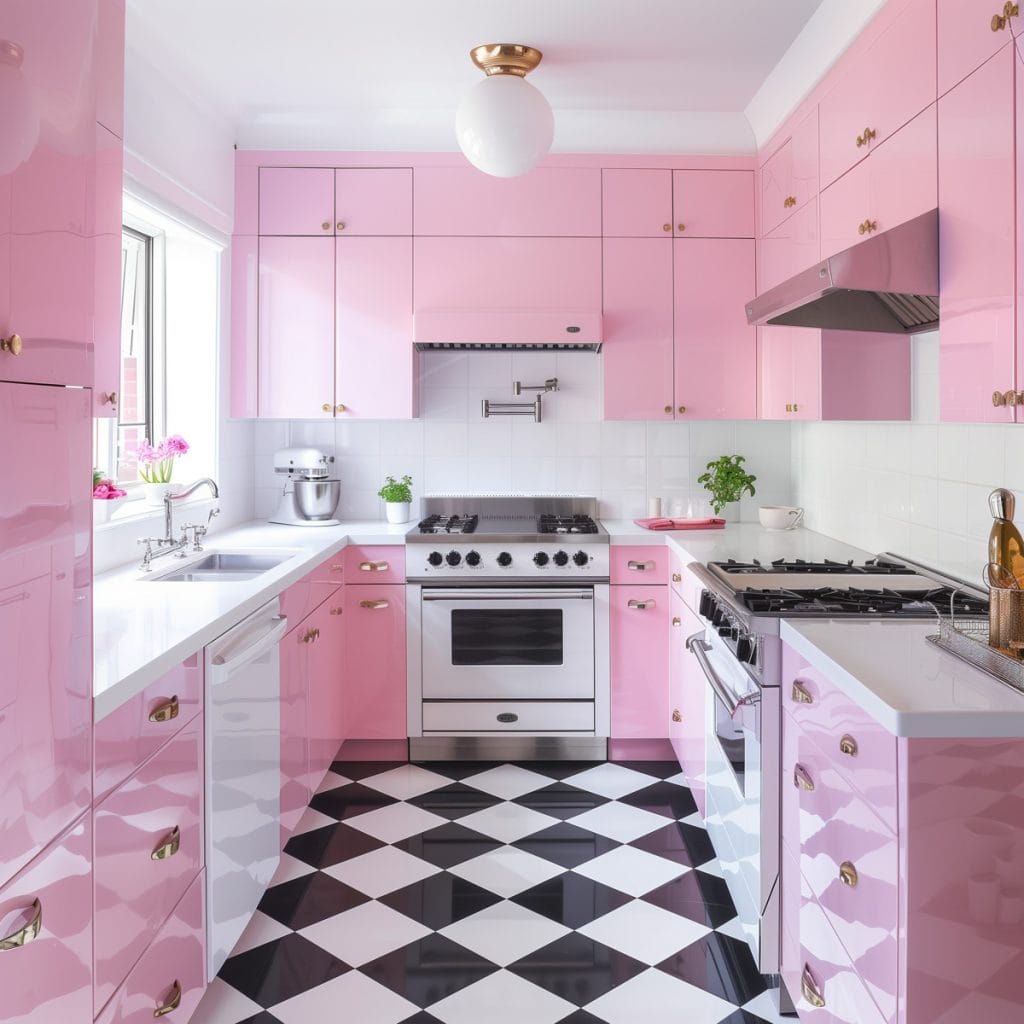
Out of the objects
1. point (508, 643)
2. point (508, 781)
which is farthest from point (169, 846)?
point (508, 643)

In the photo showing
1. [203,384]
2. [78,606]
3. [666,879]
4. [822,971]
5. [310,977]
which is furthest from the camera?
[203,384]

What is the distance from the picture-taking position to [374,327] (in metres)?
3.84

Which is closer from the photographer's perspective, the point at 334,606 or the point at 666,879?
the point at 666,879

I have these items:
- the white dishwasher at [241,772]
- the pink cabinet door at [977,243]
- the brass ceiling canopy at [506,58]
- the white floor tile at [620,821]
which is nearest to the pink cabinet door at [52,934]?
the white dishwasher at [241,772]

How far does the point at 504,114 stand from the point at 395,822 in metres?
2.40

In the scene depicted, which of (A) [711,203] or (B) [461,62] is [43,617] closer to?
(B) [461,62]

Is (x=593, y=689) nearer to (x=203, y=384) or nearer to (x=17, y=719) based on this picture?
(x=203, y=384)

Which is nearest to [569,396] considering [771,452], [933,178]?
[771,452]

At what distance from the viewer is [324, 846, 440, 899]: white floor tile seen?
273cm

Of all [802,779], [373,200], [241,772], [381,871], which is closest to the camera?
[802,779]

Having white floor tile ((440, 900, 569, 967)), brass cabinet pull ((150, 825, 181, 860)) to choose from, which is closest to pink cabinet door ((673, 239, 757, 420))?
white floor tile ((440, 900, 569, 967))

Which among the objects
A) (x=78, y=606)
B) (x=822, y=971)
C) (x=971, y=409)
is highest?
(x=971, y=409)

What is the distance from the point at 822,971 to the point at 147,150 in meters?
Answer: 2.95

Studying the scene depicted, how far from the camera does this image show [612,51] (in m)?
3.14
